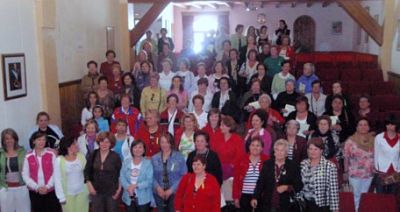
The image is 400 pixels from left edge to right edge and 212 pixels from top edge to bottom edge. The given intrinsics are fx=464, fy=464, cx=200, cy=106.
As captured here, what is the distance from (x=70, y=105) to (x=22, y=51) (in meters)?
1.94

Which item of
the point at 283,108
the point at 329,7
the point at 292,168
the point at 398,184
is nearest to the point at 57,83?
the point at 283,108

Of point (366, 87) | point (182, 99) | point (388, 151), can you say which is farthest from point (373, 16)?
point (388, 151)

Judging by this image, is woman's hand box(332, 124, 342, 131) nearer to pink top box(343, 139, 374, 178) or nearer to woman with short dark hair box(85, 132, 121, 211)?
pink top box(343, 139, 374, 178)

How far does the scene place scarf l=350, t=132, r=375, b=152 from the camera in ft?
18.2

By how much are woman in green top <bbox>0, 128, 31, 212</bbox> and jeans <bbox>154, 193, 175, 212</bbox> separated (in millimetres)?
1610

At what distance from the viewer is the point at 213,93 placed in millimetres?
7668

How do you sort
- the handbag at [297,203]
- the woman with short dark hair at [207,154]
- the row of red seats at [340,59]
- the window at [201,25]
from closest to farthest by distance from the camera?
the handbag at [297,203] → the woman with short dark hair at [207,154] → the row of red seats at [340,59] → the window at [201,25]

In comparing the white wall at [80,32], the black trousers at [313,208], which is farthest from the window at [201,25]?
the black trousers at [313,208]

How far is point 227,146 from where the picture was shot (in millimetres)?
5418

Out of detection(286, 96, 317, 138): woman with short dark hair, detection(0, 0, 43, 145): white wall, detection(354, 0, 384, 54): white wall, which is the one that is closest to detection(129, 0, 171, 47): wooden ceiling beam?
detection(0, 0, 43, 145): white wall

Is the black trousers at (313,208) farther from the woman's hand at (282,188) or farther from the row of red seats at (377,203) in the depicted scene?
the row of red seats at (377,203)

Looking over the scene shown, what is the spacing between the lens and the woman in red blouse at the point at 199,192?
4.43m

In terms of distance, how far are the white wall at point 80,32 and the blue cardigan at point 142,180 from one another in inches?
140

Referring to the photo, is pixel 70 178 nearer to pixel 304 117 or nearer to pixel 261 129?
pixel 261 129
